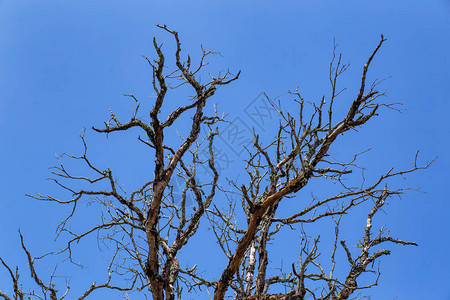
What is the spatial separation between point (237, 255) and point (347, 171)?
5.37 feet

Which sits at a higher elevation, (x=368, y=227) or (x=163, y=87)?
(x=163, y=87)

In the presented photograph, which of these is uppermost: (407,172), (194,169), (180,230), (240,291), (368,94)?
(194,169)

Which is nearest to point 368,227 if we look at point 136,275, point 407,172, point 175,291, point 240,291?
point 407,172

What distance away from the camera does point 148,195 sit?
6.06m

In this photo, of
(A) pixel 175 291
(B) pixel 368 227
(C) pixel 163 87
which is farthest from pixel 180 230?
(B) pixel 368 227

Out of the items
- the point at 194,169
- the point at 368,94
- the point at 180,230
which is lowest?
the point at 180,230

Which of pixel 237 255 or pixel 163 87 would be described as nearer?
pixel 237 255

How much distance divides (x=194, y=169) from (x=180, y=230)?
1.01 m

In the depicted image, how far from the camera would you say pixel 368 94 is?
469 cm

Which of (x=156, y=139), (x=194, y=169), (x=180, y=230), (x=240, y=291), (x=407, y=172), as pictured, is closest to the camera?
(x=407, y=172)

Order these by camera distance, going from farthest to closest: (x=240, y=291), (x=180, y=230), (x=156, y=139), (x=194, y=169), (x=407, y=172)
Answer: (x=194, y=169)
(x=180, y=230)
(x=156, y=139)
(x=240, y=291)
(x=407, y=172)

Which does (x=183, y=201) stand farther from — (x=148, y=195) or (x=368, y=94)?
(x=368, y=94)

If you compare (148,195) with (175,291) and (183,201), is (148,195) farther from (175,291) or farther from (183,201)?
(175,291)

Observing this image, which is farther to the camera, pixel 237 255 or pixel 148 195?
pixel 148 195
